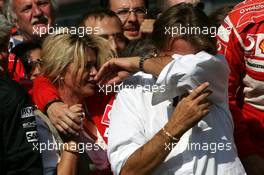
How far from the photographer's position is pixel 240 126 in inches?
136

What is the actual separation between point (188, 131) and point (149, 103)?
201mm

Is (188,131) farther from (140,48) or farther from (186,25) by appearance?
(140,48)

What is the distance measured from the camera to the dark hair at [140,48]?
11.7 ft

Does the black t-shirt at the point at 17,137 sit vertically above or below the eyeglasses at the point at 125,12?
below

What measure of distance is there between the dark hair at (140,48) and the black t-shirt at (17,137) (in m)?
0.72

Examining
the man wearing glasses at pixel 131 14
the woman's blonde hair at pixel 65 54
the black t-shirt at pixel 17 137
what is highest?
the man wearing glasses at pixel 131 14

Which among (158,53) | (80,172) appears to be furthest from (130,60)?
(80,172)

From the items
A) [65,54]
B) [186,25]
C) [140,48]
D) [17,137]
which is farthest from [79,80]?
[186,25]

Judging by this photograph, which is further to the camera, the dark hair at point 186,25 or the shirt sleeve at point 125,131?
the dark hair at point 186,25

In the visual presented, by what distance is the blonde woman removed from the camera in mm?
3402

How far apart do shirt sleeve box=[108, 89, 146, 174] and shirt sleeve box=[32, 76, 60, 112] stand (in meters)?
0.51

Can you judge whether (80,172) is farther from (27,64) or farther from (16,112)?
(27,64)

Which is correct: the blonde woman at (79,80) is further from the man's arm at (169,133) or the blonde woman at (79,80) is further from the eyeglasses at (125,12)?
the eyeglasses at (125,12)

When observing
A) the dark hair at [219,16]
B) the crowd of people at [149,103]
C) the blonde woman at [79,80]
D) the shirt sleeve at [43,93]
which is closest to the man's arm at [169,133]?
the crowd of people at [149,103]
